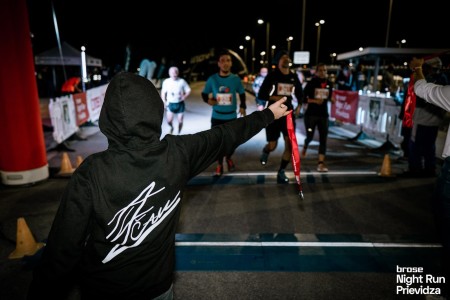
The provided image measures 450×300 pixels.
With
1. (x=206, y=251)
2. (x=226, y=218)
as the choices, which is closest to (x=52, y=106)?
(x=226, y=218)

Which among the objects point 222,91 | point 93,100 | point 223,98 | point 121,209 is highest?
point 222,91

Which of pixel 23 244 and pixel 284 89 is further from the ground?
pixel 284 89

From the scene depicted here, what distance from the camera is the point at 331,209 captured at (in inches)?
206

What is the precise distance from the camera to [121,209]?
5.20ft

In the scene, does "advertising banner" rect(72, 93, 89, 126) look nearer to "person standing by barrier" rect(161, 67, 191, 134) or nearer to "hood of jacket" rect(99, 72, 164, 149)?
"person standing by barrier" rect(161, 67, 191, 134)

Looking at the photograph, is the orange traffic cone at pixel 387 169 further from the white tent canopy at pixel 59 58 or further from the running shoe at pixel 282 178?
the white tent canopy at pixel 59 58

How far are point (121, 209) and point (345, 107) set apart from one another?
11830mm

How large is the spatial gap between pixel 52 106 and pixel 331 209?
681 cm

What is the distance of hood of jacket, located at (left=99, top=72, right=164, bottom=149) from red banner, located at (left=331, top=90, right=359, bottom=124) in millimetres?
11028

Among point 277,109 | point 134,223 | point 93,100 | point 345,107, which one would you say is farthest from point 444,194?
point 93,100

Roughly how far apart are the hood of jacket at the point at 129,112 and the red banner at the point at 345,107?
11.0m

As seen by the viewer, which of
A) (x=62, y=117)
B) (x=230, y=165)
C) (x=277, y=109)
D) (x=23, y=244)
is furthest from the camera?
(x=62, y=117)

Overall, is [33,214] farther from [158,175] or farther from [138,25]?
[138,25]

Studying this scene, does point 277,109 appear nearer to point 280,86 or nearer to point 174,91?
point 280,86
